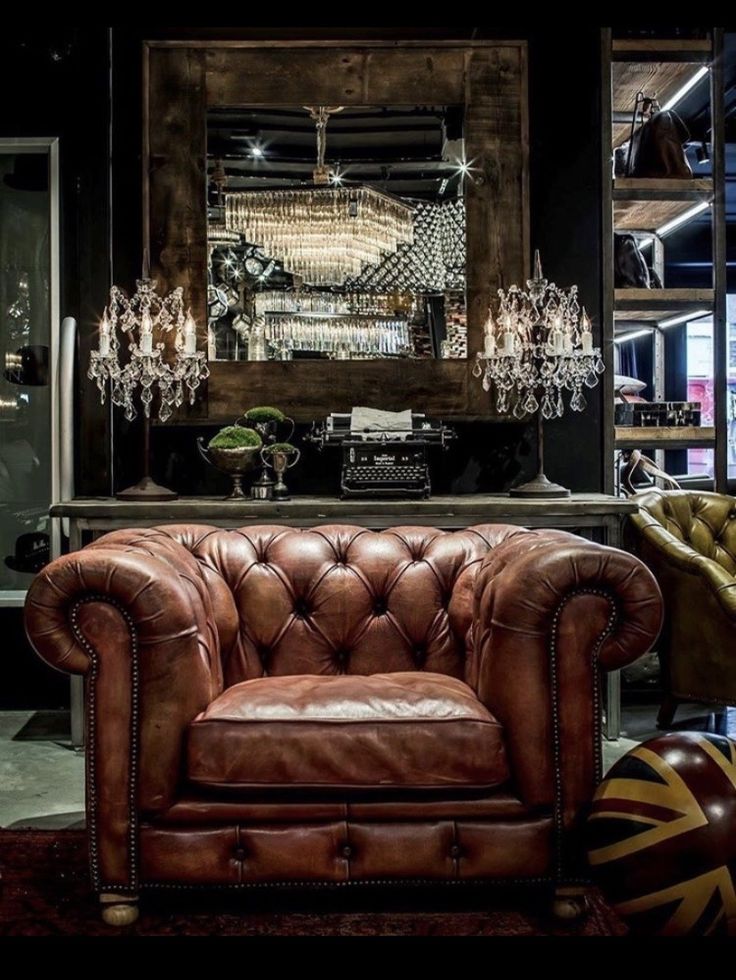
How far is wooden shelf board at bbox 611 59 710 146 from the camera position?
4.59 meters

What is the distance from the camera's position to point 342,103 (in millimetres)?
4441

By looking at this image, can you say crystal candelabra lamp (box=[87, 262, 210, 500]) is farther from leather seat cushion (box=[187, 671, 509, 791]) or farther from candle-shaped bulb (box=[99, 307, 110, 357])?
leather seat cushion (box=[187, 671, 509, 791])

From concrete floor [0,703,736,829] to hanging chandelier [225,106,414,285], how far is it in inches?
88.2

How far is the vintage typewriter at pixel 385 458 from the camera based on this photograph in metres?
4.04

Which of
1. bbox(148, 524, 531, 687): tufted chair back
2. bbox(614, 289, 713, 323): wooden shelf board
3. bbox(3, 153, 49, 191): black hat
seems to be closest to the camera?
bbox(148, 524, 531, 687): tufted chair back

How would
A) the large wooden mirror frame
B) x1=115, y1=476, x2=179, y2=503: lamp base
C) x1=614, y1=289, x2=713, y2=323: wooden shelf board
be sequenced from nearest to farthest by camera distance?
x1=115, y1=476, x2=179, y2=503: lamp base
the large wooden mirror frame
x1=614, y1=289, x2=713, y2=323: wooden shelf board

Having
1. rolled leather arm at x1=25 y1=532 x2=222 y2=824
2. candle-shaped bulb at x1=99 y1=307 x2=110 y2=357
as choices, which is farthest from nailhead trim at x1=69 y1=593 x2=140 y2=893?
candle-shaped bulb at x1=99 y1=307 x2=110 y2=357

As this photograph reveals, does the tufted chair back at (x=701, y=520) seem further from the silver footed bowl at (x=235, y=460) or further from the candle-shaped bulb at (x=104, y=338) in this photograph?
the candle-shaped bulb at (x=104, y=338)

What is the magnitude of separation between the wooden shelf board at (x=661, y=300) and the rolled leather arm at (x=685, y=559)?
101 centimetres

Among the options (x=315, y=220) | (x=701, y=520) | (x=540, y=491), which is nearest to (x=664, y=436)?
(x=701, y=520)

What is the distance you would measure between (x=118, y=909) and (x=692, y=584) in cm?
245

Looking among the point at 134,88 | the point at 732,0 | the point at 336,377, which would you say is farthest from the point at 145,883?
the point at 134,88

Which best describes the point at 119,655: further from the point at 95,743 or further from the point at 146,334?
the point at 146,334

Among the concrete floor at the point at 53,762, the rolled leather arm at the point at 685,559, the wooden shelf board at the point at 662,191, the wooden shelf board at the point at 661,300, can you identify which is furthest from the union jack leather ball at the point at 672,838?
the wooden shelf board at the point at 662,191
